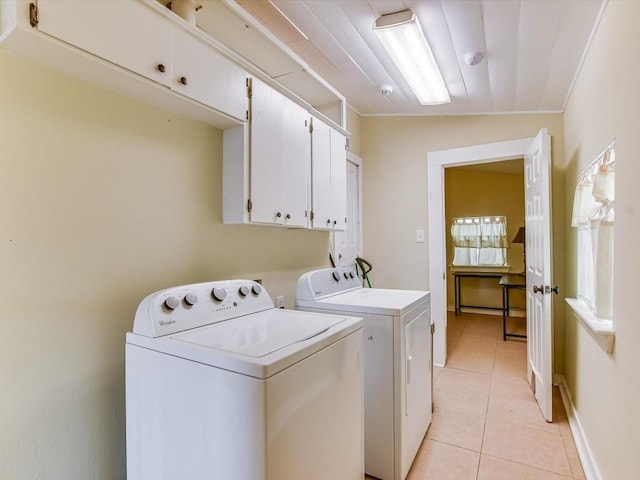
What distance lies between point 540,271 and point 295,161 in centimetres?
186

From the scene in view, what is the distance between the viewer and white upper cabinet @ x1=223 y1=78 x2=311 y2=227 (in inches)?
62.2

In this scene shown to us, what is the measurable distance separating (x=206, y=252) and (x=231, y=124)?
2.00ft

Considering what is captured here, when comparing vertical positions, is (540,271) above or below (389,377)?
above

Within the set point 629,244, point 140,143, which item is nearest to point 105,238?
point 140,143

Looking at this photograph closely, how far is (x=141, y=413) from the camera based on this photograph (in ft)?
3.76

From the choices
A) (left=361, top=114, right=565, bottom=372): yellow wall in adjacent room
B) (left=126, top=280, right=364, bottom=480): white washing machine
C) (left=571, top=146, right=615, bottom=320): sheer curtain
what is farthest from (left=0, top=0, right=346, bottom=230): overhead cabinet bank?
(left=571, top=146, right=615, bottom=320): sheer curtain

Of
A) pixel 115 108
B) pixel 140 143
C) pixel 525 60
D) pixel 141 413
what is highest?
pixel 525 60

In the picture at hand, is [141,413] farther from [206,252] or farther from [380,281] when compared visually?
[380,281]

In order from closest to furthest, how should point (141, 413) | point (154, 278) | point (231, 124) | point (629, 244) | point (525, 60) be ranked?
point (141, 413), point (629, 244), point (154, 278), point (231, 124), point (525, 60)

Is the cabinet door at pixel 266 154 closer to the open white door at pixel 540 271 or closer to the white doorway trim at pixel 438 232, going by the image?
the open white door at pixel 540 271

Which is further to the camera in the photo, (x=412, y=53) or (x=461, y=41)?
(x=412, y=53)

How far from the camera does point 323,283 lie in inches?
81.0

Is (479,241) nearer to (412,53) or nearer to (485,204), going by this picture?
(485,204)

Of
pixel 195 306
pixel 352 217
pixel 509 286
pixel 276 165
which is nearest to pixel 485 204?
pixel 509 286
